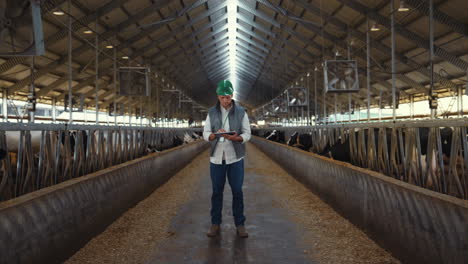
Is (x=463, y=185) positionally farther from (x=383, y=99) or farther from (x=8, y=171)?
(x=383, y=99)

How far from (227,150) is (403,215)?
5.47 feet

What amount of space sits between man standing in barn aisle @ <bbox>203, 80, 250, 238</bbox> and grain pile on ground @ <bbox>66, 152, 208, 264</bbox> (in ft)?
2.17

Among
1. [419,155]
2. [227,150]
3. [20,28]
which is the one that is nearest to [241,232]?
[227,150]

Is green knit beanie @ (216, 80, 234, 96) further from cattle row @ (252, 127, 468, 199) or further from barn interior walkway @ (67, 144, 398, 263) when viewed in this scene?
cattle row @ (252, 127, 468, 199)

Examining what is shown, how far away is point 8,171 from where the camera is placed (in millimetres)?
3068

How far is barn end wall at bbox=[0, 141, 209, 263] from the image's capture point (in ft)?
8.07

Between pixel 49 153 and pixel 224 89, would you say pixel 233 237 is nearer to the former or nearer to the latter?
pixel 224 89

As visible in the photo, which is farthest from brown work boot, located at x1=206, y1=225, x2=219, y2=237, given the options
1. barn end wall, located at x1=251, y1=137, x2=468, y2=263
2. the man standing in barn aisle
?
barn end wall, located at x1=251, y1=137, x2=468, y2=263

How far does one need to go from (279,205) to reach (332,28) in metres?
13.8

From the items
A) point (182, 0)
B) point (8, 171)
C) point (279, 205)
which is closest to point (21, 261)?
point (8, 171)

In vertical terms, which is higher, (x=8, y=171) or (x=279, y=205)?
(x=8, y=171)

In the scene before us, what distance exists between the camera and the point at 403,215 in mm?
3045

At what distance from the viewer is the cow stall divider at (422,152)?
9.96 feet

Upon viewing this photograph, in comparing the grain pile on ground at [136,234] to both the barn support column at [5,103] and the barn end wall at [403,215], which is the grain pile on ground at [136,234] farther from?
the barn support column at [5,103]
